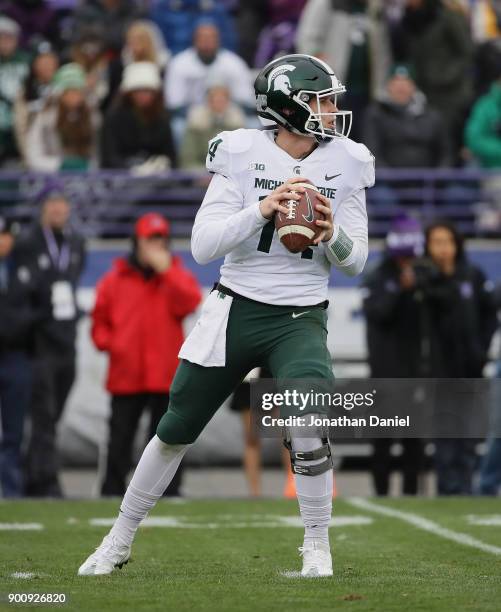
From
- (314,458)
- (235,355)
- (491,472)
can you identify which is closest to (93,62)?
(491,472)

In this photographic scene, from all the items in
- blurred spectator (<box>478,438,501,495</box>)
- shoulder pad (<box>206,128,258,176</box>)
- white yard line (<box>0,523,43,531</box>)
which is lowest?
blurred spectator (<box>478,438,501,495</box>)

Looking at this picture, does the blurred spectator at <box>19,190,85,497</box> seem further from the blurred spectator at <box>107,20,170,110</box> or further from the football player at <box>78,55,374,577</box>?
the football player at <box>78,55,374,577</box>

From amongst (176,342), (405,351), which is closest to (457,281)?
(405,351)

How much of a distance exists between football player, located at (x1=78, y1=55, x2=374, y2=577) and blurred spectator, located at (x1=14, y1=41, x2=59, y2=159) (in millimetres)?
8106

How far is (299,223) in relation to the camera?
561 cm

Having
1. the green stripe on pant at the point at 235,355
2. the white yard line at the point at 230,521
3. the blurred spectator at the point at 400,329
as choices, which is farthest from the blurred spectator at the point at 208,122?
the green stripe on pant at the point at 235,355

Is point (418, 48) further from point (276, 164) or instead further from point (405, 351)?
point (276, 164)

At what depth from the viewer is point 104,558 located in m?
5.97

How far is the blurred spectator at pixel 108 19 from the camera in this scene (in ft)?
48.2

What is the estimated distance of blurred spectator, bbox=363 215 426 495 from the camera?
10.6 meters

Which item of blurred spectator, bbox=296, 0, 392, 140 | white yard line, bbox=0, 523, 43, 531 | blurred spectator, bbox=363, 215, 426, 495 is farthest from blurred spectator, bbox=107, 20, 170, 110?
white yard line, bbox=0, 523, 43, 531

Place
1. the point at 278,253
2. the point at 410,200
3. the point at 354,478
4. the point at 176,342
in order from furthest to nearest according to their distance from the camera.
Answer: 1. the point at 410,200
2. the point at 354,478
3. the point at 176,342
4. the point at 278,253

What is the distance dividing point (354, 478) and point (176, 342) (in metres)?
2.78

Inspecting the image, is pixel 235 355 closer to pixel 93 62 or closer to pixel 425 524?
pixel 425 524
